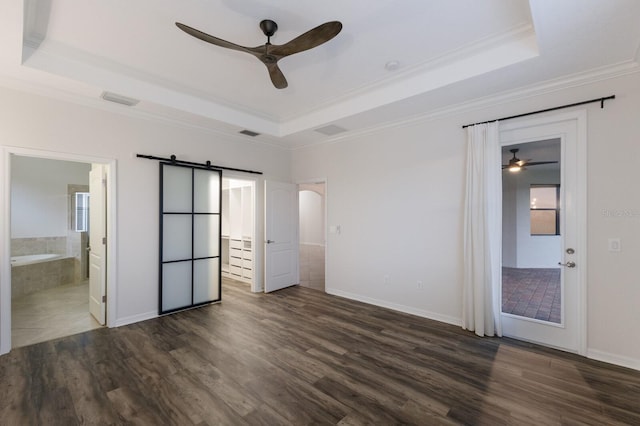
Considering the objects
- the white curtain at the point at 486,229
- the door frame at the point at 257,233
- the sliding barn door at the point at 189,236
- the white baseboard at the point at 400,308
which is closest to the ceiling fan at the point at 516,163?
the white curtain at the point at 486,229

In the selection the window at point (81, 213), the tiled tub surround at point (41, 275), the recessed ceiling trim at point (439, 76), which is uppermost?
the recessed ceiling trim at point (439, 76)

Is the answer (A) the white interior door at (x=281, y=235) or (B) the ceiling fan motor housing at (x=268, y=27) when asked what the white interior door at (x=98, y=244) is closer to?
(A) the white interior door at (x=281, y=235)

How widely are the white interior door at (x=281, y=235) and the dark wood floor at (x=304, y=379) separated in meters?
1.77

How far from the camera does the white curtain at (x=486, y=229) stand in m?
3.37

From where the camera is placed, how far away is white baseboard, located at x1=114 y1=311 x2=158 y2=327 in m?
3.70

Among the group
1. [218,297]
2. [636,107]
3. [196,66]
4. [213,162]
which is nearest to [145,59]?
[196,66]

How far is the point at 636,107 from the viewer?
105 inches

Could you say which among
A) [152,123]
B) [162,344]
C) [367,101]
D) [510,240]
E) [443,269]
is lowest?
[162,344]

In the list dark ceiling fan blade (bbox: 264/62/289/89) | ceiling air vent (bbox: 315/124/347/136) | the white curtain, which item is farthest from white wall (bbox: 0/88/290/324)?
the white curtain

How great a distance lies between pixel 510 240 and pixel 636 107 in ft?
5.65

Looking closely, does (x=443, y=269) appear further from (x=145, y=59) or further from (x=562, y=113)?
(x=145, y=59)

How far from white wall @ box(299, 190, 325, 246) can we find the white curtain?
879 cm

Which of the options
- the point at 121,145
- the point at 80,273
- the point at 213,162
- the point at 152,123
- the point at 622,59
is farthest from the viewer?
the point at 80,273

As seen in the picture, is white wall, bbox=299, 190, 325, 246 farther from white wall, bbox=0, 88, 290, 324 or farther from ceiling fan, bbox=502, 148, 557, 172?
ceiling fan, bbox=502, 148, 557, 172
